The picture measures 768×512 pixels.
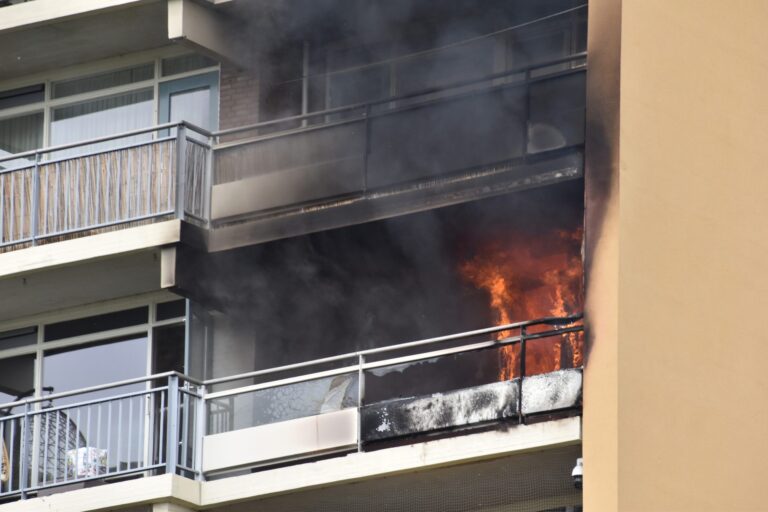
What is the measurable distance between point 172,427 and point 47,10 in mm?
5124

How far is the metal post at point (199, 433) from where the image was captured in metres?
21.6

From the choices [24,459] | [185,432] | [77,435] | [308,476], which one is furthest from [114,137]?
[308,476]

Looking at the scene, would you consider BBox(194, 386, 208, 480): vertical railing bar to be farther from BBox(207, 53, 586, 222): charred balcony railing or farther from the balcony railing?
BBox(207, 53, 586, 222): charred balcony railing

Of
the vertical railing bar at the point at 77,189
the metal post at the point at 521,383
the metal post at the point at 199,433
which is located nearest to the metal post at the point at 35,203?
the vertical railing bar at the point at 77,189

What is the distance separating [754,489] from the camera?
63.7ft

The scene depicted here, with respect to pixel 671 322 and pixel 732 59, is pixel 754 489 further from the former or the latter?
pixel 732 59

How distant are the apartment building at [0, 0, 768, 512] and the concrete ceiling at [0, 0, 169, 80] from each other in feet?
0.14

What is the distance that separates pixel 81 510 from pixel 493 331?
4.18 m

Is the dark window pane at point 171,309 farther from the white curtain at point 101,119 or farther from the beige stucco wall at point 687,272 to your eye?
the beige stucco wall at point 687,272

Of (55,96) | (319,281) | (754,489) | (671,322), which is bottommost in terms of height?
(754,489)

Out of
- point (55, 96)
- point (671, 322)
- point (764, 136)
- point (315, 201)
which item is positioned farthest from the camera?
point (55, 96)

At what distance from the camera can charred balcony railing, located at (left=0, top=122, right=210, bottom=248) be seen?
22844mm

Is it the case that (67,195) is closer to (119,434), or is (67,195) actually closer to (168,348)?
(168,348)

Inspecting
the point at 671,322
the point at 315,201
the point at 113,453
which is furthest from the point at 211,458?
the point at 671,322
